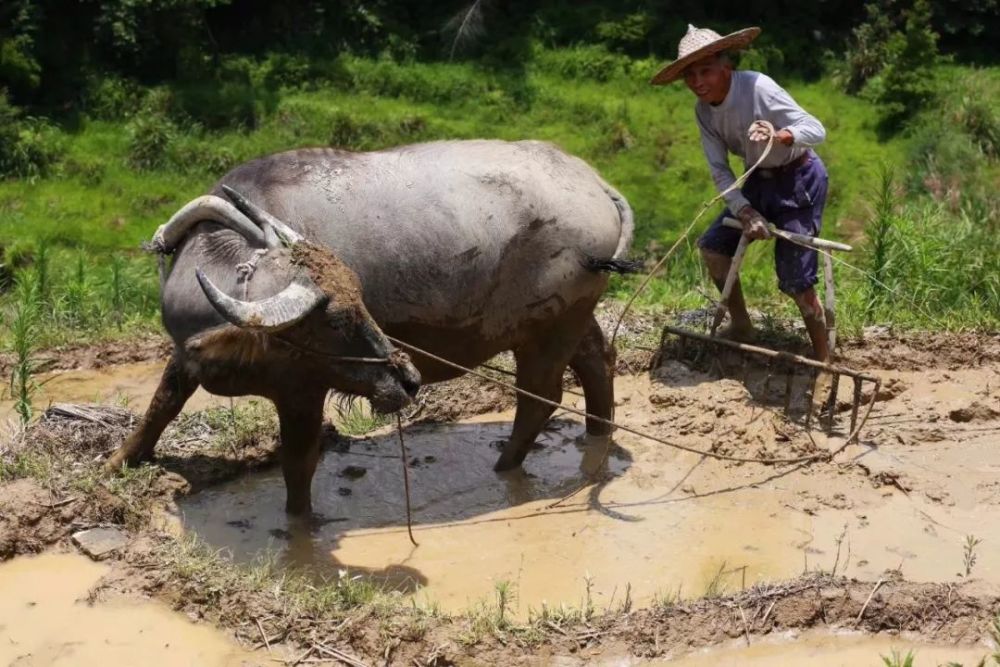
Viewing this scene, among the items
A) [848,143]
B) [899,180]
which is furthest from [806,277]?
[848,143]

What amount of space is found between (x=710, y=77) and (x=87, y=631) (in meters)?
3.76

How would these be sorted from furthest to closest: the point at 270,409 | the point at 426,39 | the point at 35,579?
the point at 426,39 → the point at 270,409 → the point at 35,579

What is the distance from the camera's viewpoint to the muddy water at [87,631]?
13.8 ft

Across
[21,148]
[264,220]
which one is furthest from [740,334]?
[21,148]

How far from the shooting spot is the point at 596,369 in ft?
20.0

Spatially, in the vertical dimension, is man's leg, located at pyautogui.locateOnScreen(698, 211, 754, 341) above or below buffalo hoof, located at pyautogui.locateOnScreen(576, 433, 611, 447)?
above

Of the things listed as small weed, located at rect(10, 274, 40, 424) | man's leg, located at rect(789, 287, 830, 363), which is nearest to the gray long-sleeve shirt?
man's leg, located at rect(789, 287, 830, 363)

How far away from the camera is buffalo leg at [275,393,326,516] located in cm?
501

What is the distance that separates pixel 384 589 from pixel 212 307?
50.9 inches

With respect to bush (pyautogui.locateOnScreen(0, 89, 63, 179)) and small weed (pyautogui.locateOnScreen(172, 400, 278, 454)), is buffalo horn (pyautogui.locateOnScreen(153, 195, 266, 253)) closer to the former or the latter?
small weed (pyautogui.locateOnScreen(172, 400, 278, 454))

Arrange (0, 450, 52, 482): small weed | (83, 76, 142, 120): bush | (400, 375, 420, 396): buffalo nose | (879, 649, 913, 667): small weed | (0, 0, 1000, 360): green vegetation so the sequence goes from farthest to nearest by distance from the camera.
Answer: (83, 76, 142, 120): bush → (0, 0, 1000, 360): green vegetation → (0, 450, 52, 482): small weed → (400, 375, 420, 396): buffalo nose → (879, 649, 913, 667): small weed

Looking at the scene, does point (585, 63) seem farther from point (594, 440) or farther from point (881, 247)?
point (594, 440)

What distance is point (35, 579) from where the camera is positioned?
4.67 meters

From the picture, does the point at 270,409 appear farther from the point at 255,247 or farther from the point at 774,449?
the point at 774,449
